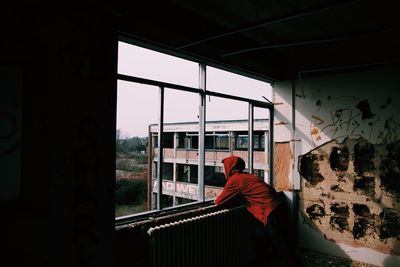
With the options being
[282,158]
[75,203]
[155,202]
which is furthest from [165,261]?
[282,158]

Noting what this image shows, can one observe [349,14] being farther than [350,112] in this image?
No

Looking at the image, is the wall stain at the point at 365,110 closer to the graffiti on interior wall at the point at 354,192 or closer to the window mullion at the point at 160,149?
the graffiti on interior wall at the point at 354,192

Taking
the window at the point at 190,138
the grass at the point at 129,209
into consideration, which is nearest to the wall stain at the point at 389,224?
the window at the point at 190,138

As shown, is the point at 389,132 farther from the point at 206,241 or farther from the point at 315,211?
the point at 206,241

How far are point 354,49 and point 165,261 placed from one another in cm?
391

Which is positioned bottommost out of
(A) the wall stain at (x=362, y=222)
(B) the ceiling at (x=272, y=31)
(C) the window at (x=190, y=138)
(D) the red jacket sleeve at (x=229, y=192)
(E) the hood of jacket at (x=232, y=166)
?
(A) the wall stain at (x=362, y=222)

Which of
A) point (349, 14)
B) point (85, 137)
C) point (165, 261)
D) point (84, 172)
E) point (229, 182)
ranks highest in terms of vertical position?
point (349, 14)

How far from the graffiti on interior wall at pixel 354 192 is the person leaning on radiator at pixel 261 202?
1.48m

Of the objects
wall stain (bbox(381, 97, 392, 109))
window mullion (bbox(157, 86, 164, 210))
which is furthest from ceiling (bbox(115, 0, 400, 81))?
window mullion (bbox(157, 86, 164, 210))

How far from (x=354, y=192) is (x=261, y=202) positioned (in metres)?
1.89

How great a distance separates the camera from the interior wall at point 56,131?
4.11 ft

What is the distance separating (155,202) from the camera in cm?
322

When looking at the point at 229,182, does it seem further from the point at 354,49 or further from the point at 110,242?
the point at 354,49

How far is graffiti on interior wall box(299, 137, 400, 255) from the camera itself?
13.3 ft
